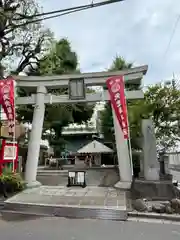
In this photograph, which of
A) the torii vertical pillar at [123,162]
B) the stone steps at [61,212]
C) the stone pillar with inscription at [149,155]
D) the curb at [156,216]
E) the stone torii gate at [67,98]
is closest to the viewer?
the curb at [156,216]

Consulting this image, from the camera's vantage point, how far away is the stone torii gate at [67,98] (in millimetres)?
11539

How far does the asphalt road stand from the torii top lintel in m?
7.31

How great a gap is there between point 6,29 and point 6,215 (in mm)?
15126

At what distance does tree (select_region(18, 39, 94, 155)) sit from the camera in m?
21.0

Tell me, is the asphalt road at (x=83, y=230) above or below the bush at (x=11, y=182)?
below

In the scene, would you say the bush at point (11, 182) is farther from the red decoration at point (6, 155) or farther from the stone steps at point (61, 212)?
the stone steps at point (61, 212)

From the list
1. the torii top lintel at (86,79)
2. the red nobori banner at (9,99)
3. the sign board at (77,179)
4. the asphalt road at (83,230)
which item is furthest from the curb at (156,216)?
the red nobori banner at (9,99)

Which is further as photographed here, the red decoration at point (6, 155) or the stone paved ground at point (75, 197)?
the red decoration at point (6, 155)

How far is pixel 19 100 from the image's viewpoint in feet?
42.7

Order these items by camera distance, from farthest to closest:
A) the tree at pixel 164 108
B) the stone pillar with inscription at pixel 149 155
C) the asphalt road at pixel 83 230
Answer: the tree at pixel 164 108 → the stone pillar with inscription at pixel 149 155 → the asphalt road at pixel 83 230

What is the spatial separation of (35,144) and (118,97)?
478 centimetres

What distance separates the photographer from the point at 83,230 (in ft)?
19.5

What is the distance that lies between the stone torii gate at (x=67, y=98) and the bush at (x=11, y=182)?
1382mm

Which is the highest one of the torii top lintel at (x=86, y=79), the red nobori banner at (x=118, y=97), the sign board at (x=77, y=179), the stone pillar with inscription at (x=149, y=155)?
the torii top lintel at (x=86, y=79)
